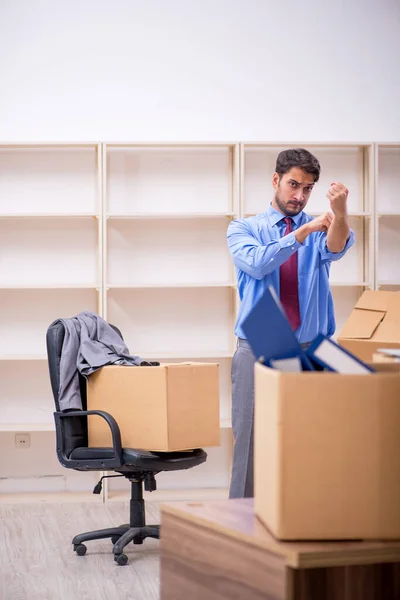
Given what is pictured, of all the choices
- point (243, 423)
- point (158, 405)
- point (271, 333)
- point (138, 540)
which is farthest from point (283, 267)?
point (138, 540)

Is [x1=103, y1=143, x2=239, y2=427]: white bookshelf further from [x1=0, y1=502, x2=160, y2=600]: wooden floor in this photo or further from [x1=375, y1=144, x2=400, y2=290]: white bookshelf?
[x1=0, y1=502, x2=160, y2=600]: wooden floor

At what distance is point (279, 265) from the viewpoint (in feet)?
9.00

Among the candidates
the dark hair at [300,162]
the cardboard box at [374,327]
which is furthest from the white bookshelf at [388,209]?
the dark hair at [300,162]

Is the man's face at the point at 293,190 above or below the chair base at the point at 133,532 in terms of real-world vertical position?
→ above

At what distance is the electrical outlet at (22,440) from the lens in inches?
193

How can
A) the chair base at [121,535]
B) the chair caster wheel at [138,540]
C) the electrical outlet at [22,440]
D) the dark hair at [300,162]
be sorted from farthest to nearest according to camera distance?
1. the electrical outlet at [22,440]
2. the chair caster wheel at [138,540]
3. the chair base at [121,535]
4. the dark hair at [300,162]

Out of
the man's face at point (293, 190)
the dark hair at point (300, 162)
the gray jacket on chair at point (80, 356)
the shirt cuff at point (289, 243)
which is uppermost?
the dark hair at point (300, 162)

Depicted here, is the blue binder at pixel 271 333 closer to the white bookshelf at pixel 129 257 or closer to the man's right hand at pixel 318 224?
the man's right hand at pixel 318 224

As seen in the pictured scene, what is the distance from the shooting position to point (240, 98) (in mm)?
5031

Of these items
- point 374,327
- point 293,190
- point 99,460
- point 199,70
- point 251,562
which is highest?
point 199,70

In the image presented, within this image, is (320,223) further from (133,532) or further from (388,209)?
(388,209)

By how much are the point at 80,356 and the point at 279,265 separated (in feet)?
3.84

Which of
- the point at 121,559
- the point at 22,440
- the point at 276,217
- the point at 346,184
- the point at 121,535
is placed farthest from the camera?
the point at 346,184

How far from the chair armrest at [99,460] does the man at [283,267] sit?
78 cm
